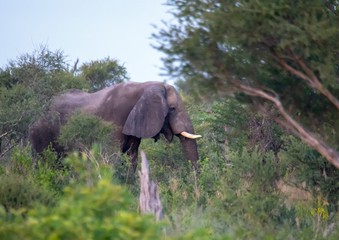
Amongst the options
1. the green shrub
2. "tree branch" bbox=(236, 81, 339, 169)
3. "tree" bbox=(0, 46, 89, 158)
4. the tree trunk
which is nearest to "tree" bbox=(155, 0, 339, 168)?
"tree branch" bbox=(236, 81, 339, 169)

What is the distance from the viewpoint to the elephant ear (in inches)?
824

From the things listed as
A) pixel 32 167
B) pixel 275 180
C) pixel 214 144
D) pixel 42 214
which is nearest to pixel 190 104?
pixel 214 144

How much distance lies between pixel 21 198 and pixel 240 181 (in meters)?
3.51

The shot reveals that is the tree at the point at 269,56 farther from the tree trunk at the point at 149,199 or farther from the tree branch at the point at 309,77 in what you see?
the tree trunk at the point at 149,199

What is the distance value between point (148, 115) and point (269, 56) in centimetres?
1009

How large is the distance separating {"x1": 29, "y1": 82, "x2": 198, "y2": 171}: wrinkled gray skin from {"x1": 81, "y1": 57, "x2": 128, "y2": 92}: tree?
10.1 metres

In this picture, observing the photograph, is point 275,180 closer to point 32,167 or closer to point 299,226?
point 299,226

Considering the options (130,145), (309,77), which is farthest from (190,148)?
(309,77)

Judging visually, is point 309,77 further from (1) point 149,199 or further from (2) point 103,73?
(2) point 103,73

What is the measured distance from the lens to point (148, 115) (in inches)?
829

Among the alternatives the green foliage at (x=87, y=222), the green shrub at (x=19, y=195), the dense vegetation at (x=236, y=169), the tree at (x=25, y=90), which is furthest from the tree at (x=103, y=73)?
the green foliage at (x=87, y=222)

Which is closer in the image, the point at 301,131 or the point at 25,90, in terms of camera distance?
the point at 301,131

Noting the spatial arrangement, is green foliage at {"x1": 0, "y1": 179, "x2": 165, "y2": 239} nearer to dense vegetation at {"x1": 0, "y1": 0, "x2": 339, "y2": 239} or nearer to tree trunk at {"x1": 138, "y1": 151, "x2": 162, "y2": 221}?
dense vegetation at {"x1": 0, "y1": 0, "x2": 339, "y2": 239}

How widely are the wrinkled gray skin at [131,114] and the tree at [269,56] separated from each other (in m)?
8.57
